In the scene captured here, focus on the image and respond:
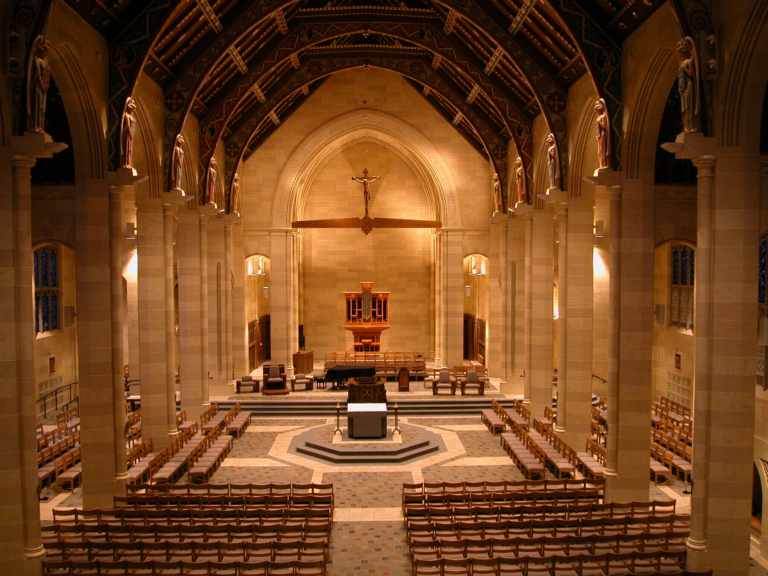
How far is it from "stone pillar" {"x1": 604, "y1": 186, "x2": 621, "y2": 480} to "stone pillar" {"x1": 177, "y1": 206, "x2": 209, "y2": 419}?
1322 centimetres

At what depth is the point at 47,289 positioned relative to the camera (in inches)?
958

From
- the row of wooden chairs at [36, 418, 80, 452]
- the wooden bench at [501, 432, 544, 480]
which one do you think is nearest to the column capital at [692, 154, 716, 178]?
the wooden bench at [501, 432, 544, 480]

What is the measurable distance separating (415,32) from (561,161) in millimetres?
6739

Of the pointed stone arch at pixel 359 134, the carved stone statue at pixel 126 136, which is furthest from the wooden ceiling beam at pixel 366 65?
the carved stone statue at pixel 126 136

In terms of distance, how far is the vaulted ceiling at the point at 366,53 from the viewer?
14.2 meters

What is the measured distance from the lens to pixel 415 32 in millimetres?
21422

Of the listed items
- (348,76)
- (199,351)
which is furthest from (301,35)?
(199,351)

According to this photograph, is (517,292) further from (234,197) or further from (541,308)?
(234,197)

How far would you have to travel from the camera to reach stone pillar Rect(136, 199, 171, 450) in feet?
58.7

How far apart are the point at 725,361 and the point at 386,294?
20.9 metres

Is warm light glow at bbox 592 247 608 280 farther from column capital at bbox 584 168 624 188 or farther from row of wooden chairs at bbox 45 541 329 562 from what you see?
row of wooden chairs at bbox 45 541 329 562

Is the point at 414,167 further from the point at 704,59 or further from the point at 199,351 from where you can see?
the point at 704,59

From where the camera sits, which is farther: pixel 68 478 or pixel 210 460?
pixel 210 460

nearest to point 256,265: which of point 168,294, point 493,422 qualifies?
point 168,294
